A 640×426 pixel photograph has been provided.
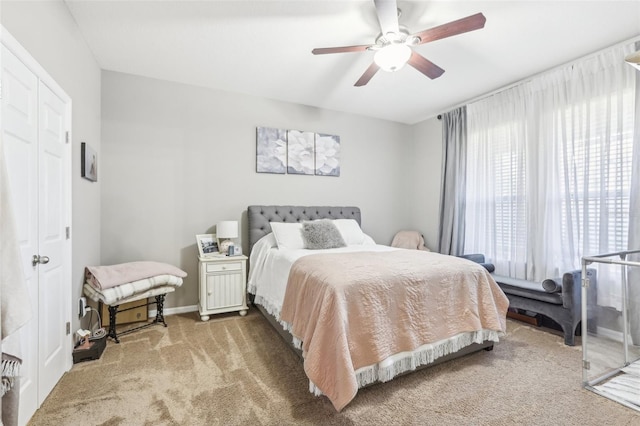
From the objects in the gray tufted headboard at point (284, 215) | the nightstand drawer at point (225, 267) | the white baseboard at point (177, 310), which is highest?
the gray tufted headboard at point (284, 215)

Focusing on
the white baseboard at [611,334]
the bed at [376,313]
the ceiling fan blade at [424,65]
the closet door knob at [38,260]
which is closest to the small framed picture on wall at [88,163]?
the closet door knob at [38,260]

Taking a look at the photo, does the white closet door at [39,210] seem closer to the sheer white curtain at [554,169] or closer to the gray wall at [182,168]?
the gray wall at [182,168]

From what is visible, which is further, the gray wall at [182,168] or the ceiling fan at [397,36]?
the gray wall at [182,168]

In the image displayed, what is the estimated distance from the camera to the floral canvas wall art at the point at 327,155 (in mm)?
4191

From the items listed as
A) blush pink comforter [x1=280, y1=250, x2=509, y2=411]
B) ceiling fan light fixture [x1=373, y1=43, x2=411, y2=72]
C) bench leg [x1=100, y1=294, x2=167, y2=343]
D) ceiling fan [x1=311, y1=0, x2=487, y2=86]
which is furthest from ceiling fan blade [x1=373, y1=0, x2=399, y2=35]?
bench leg [x1=100, y1=294, x2=167, y2=343]

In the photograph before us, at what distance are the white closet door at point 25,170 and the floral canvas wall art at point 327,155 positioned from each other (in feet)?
9.85

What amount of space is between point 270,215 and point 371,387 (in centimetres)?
238

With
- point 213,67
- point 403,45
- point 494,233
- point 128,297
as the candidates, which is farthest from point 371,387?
point 213,67

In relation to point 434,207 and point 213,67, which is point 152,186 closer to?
point 213,67

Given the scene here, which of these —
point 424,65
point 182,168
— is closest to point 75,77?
point 182,168

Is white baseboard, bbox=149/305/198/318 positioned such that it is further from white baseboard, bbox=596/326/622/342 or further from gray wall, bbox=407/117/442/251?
white baseboard, bbox=596/326/622/342

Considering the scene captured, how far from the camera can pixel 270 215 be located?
375 centimetres

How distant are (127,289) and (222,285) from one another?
902 millimetres

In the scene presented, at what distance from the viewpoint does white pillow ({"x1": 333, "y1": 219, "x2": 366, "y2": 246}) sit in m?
3.63
